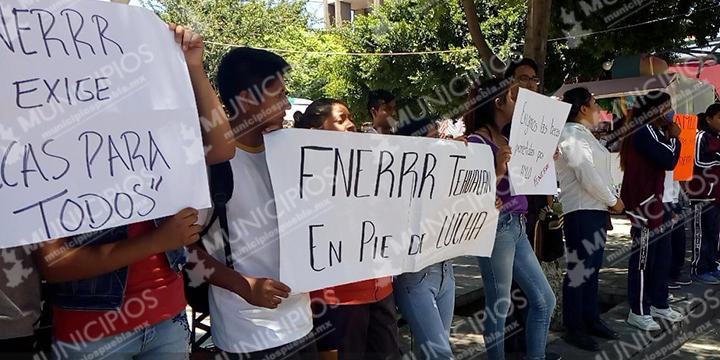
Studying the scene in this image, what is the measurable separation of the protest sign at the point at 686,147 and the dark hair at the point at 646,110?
1211mm

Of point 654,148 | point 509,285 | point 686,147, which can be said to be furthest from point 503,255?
point 686,147

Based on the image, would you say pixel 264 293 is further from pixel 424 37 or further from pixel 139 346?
pixel 424 37

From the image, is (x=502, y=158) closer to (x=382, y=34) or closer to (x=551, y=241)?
Result: (x=551, y=241)

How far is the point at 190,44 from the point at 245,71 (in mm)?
282

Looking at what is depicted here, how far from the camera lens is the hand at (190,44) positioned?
197cm

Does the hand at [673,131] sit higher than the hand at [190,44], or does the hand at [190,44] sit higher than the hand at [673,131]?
the hand at [190,44]

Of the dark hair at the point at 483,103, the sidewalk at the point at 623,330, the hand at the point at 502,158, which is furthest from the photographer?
the sidewalk at the point at 623,330

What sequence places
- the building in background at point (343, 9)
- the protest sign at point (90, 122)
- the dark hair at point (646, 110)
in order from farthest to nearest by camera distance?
the building in background at point (343, 9) → the dark hair at point (646, 110) → the protest sign at point (90, 122)

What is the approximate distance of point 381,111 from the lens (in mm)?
4625

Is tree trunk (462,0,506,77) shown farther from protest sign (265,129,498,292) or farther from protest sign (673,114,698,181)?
protest sign (673,114,698,181)

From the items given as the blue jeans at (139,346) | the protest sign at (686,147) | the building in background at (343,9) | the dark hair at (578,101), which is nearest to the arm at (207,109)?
the blue jeans at (139,346)

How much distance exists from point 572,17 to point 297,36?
81.8 feet

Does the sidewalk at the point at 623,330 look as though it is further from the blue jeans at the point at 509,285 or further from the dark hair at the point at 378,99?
the dark hair at the point at 378,99

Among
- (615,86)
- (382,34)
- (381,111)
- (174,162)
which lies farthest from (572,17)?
(382,34)
